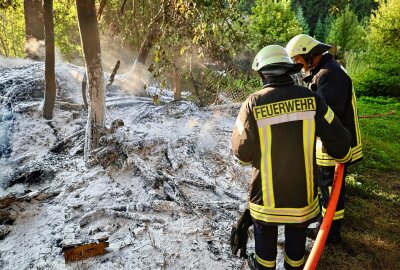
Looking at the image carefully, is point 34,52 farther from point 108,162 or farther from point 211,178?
point 211,178

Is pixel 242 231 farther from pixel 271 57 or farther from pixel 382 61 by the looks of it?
pixel 382 61

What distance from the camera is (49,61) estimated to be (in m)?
6.80

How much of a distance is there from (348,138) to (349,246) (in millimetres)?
1775

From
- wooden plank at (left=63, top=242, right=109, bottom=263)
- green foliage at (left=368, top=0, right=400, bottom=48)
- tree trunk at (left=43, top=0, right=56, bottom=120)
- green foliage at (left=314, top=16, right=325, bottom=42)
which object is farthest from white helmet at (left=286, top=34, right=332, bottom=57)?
green foliage at (left=314, top=16, right=325, bottom=42)

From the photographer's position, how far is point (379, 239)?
3662 millimetres

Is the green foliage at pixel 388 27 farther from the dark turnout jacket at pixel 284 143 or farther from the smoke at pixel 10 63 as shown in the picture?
the dark turnout jacket at pixel 284 143

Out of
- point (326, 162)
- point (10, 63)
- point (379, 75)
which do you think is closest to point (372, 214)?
point (326, 162)

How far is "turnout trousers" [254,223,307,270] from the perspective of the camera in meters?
2.54

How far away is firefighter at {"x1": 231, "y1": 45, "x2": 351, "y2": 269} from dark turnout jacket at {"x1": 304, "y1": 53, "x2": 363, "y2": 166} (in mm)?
801

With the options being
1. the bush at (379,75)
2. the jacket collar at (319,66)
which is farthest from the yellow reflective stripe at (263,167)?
the bush at (379,75)

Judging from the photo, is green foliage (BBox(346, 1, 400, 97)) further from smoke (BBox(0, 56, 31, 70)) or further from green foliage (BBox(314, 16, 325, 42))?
green foliage (BBox(314, 16, 325, 42))

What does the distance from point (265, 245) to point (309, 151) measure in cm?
85

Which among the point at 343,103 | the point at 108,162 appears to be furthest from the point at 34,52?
the point at 343,103

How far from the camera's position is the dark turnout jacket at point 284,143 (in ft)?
7.34
